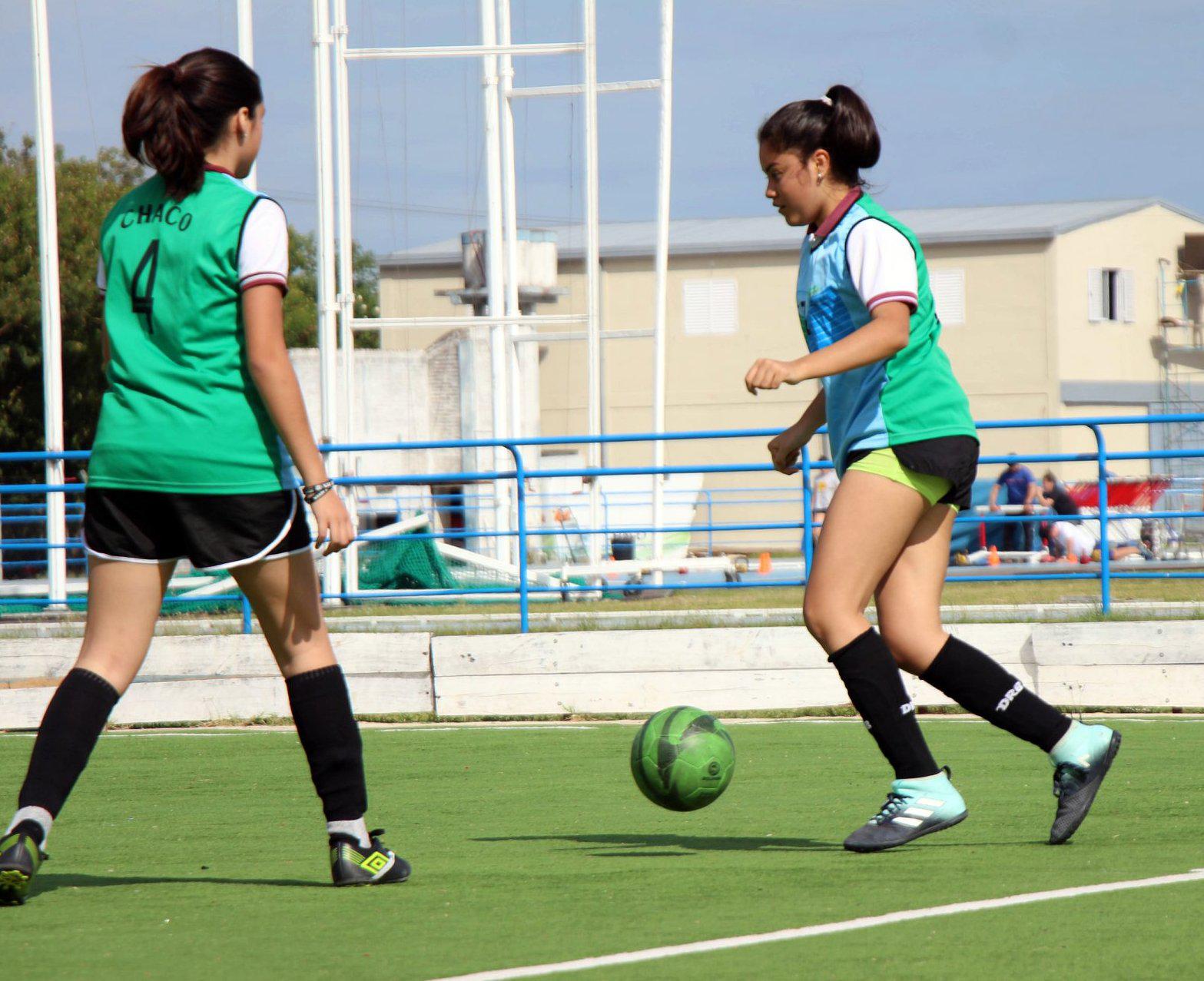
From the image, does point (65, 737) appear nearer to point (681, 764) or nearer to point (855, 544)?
point (681, 764)

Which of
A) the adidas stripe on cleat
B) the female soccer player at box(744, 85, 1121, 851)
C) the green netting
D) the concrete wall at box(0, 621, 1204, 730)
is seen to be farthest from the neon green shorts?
the green netting

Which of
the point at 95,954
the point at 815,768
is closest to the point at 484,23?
the point at 815,768

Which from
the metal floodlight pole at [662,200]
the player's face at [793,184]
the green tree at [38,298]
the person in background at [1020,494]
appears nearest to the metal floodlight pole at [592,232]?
the metal floodlight pole at [662,200]

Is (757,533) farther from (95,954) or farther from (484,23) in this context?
(95,954)

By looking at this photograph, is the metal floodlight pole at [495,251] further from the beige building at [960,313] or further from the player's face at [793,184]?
the beige building at [960,313]

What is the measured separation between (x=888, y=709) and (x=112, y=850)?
7.67ft

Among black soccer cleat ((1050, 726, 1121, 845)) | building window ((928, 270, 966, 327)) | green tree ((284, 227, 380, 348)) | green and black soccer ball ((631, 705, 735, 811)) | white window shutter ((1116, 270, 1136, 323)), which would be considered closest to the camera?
black soccer cleat ((1050, 726, 1121, 845))

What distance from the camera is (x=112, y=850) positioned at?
5070mm

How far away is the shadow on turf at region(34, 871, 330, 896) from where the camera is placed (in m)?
4.29

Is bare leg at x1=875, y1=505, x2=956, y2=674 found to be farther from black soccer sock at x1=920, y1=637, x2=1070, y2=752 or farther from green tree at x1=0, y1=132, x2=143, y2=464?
green tree at x1=0, y1=132, x2=143, y2=464

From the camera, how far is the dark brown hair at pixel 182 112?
12.9 ft

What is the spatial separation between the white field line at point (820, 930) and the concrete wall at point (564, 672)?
5185 mm

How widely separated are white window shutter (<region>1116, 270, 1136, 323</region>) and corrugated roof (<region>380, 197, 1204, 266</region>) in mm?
1649

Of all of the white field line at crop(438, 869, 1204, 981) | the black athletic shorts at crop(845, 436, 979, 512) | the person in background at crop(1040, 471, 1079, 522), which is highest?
the black athletic shorts at crop(845, 436, 979, 512)
